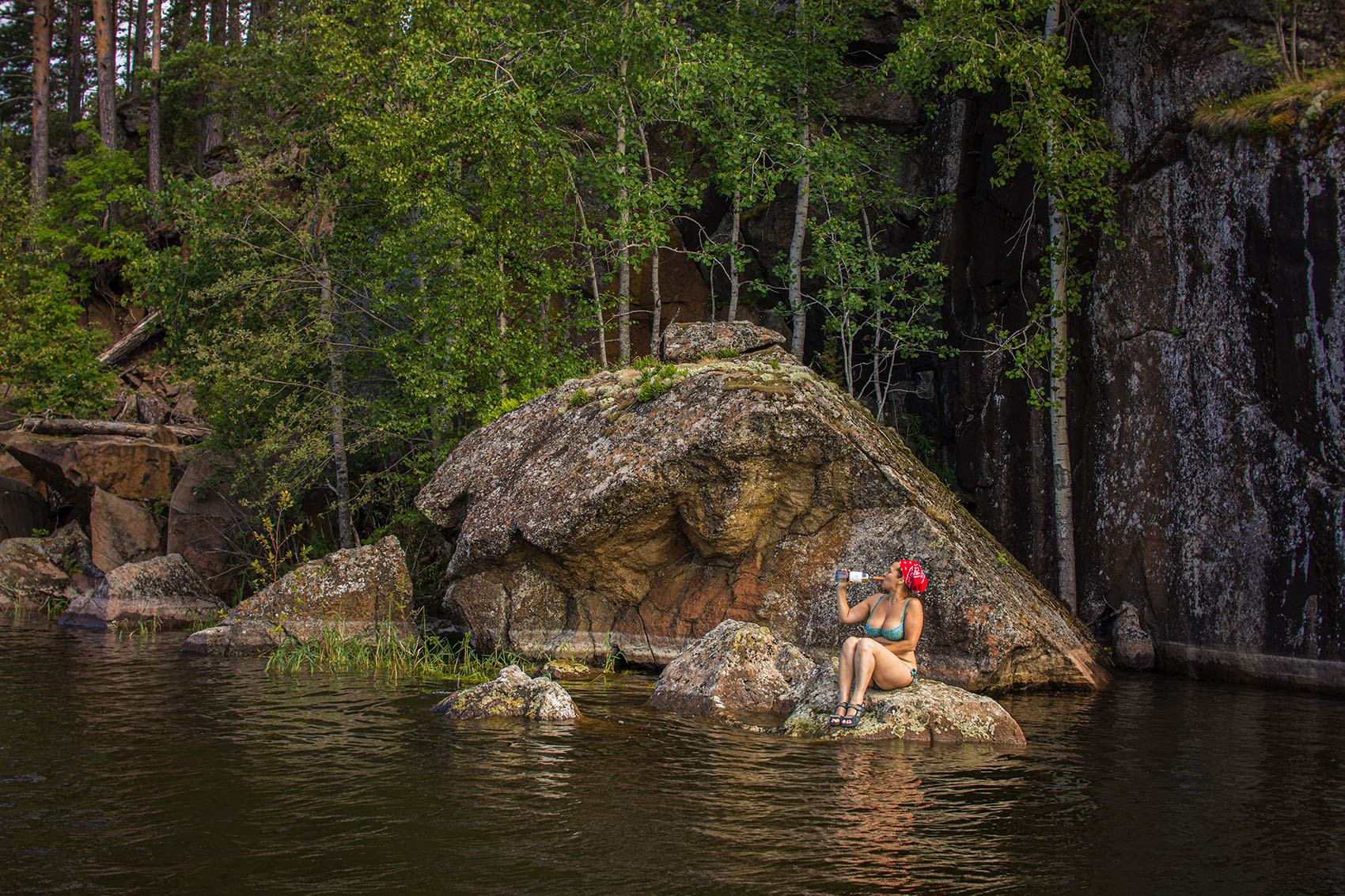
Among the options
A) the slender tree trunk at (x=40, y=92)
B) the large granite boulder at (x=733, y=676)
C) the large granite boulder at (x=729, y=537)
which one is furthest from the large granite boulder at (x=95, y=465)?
the large granite boulder at (x=733, y=676)

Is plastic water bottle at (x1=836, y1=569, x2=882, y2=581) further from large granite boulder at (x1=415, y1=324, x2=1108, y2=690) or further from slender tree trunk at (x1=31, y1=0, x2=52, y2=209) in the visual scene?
slender tree trunk at (x1=31, y1=0, x2=52, y2=209)

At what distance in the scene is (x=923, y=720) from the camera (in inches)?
375

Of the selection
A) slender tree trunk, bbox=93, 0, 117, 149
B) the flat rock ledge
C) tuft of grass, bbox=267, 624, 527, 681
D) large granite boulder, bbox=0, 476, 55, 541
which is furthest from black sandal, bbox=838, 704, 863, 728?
slender tree trunk, bbox=93, 0, 117, 149

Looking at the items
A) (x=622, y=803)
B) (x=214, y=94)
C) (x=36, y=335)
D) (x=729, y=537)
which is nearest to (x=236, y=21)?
(x=214, y=94)

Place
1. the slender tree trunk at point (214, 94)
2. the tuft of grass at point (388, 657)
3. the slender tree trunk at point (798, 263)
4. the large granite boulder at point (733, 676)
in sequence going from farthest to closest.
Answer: the slender tree trunk at point (214, 94) < the slender tree trunk at point (798, 263) < the tuft of grass at point (388, 657) < the large granite boulder at point (733, 676)

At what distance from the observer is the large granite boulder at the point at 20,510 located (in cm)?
2522

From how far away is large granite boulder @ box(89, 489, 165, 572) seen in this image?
892 inches

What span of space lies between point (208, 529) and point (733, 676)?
53.2 feet

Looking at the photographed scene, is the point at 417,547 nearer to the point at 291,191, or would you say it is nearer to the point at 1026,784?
the point at 291,191

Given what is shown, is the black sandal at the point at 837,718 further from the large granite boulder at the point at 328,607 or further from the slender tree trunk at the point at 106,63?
the slender tree trunk at the point at 106,63

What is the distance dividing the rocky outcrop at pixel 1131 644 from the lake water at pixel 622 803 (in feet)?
13.6

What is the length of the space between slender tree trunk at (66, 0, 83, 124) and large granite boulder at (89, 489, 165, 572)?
30.1m

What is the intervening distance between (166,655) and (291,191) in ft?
47.7

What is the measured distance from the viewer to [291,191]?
81.9 ft
